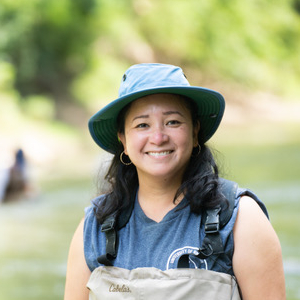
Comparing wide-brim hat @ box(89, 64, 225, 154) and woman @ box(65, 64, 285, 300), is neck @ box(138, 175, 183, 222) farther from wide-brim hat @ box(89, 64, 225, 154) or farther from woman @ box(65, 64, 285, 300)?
wide-brim hat @ box(89, 64, 225, 154)

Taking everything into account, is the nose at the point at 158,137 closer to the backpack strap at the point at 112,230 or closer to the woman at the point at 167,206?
the woman at the point at 167,206

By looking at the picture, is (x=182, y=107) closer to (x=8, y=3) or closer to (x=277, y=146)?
(x=277, y=146)

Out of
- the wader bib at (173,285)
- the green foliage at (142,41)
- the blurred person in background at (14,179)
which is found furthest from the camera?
the green foliage at (142,41)

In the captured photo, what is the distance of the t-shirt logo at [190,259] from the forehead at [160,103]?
0.39 meters

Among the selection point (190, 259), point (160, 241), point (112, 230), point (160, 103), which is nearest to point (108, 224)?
point (112, 230)

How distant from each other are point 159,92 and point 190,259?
0.47 meters

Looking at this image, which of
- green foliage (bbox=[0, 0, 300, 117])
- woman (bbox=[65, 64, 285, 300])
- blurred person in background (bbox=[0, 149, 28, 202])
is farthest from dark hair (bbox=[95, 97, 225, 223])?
green foliage (bbox=[0, 0, 300, 117])

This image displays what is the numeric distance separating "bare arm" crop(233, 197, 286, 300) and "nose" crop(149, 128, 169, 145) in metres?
0.29

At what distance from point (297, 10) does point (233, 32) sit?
26.6 feet

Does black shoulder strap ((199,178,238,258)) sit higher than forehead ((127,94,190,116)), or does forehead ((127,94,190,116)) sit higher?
forehead ((127,94,190,116))

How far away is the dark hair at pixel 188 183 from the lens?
1717 mm

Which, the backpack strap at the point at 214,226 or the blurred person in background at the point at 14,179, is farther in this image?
the blurred person in background at the point at 14,179

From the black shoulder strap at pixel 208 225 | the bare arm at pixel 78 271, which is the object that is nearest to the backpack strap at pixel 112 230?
the black shoulder strap at pixel 208 225

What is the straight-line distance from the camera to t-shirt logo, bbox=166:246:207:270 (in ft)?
5.37
